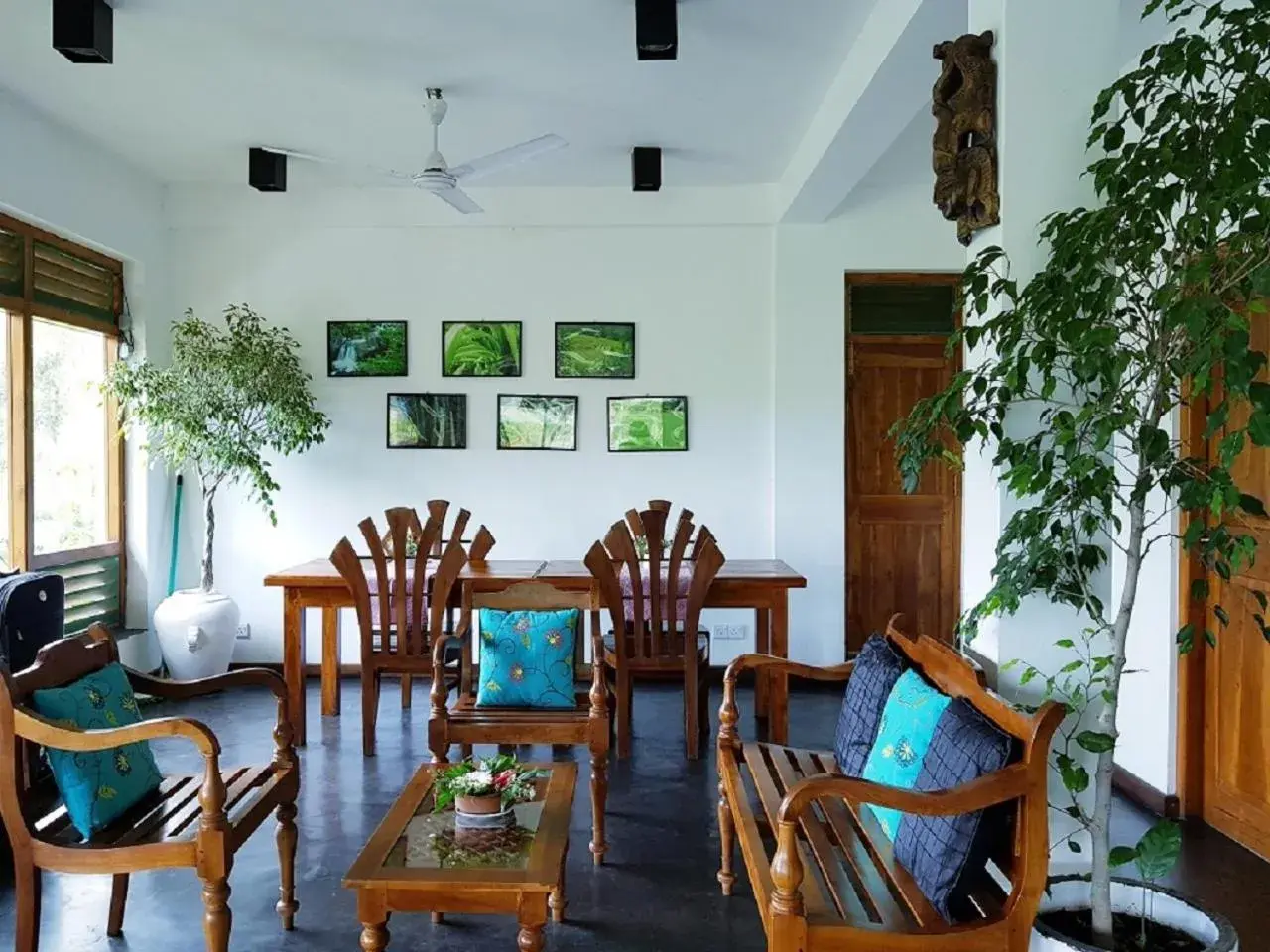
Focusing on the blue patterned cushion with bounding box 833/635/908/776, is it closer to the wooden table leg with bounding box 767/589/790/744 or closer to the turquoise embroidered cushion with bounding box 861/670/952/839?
the turquoise embroidered cushion with bounding box 861/670/952/839

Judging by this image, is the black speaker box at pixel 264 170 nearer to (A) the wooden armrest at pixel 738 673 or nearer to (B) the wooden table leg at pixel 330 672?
(B) the wooden table leg at pixel 330 672

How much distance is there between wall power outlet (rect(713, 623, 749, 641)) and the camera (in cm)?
589

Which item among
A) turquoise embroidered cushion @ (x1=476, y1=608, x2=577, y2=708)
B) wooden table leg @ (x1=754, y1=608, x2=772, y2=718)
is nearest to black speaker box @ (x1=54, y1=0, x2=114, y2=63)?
turquoise embroidered cushion @ (x1=476, y1=608, x2=577, y2=708)

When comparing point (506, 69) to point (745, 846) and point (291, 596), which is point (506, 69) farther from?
point (745, 846)

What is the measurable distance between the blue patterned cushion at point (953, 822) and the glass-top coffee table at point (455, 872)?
779mm

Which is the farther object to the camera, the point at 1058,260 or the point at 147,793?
the point at 147,793

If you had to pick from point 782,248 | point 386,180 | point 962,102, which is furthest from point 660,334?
point 962,102

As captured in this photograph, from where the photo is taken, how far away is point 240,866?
3.16 meters

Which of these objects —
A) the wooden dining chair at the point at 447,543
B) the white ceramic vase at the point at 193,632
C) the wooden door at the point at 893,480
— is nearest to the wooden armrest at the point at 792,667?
the wooden dining chair at the point at 447,543

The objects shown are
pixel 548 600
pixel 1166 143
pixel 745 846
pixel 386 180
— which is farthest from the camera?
pixel 386 180

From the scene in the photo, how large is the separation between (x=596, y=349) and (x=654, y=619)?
2.22 metres

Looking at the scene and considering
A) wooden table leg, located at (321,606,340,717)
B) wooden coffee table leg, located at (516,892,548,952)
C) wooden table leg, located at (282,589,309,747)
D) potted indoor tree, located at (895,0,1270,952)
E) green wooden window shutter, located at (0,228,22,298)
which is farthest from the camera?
wooden table leg, located at (321,606,340,717)

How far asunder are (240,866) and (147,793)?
0.72 meters

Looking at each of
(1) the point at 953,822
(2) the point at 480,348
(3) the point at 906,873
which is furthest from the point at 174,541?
(1) the point at 953,822
